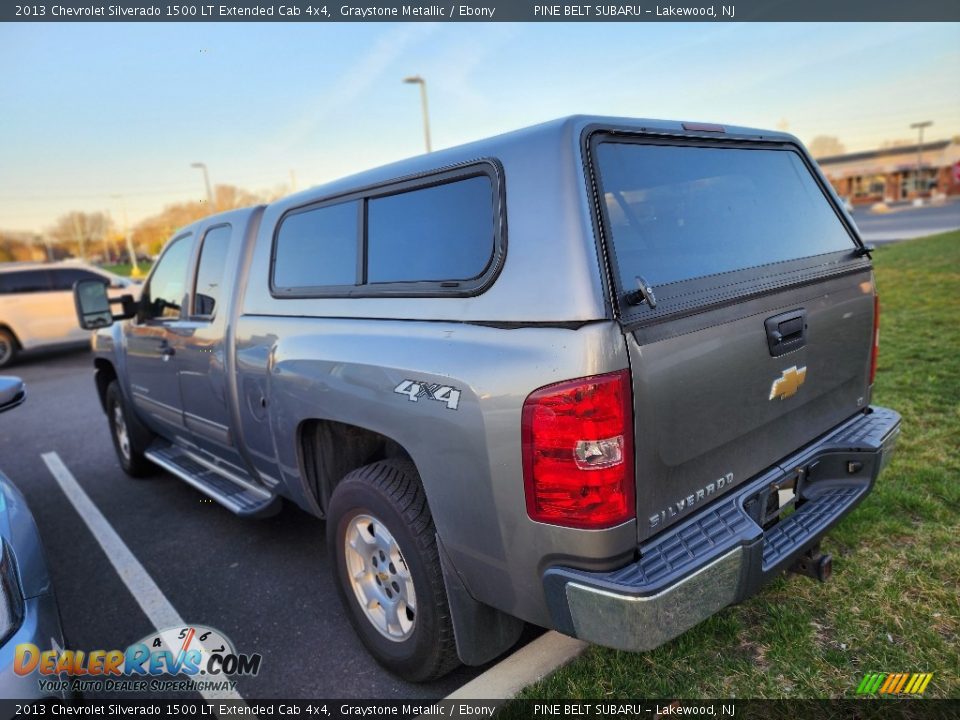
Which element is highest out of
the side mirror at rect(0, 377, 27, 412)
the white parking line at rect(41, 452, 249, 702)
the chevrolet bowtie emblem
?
the side mirror at rect(0, 377, 27, 412)

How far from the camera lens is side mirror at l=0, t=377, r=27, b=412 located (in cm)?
278

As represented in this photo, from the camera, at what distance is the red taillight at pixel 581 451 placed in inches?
72.0

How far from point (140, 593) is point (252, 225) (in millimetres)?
2152

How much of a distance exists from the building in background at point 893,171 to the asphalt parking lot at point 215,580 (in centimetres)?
6599

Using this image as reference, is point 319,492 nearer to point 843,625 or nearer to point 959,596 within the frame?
point 843,625

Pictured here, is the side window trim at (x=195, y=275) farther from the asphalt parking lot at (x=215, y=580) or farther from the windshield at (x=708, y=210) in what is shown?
the windshield at (x=708, y=210)

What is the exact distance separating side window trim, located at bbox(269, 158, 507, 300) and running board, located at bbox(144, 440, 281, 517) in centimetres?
118

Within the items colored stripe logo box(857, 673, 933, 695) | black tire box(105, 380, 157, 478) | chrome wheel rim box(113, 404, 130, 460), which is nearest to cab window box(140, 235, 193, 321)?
black tire box(105, 380, 157, 478)

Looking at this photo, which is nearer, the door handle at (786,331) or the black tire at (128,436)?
the door handle at (786,331)

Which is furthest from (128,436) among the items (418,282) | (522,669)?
(522,669)

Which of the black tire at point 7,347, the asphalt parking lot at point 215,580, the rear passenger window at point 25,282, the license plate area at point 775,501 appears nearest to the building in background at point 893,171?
the rear passenger window at point 25,282

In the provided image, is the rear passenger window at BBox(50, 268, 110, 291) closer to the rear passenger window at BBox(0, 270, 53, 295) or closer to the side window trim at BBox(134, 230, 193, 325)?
the rear passenger window at BBox(0, 270, 53, 295)

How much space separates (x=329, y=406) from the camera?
270cm

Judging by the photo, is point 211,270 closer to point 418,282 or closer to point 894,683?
point 418,282
